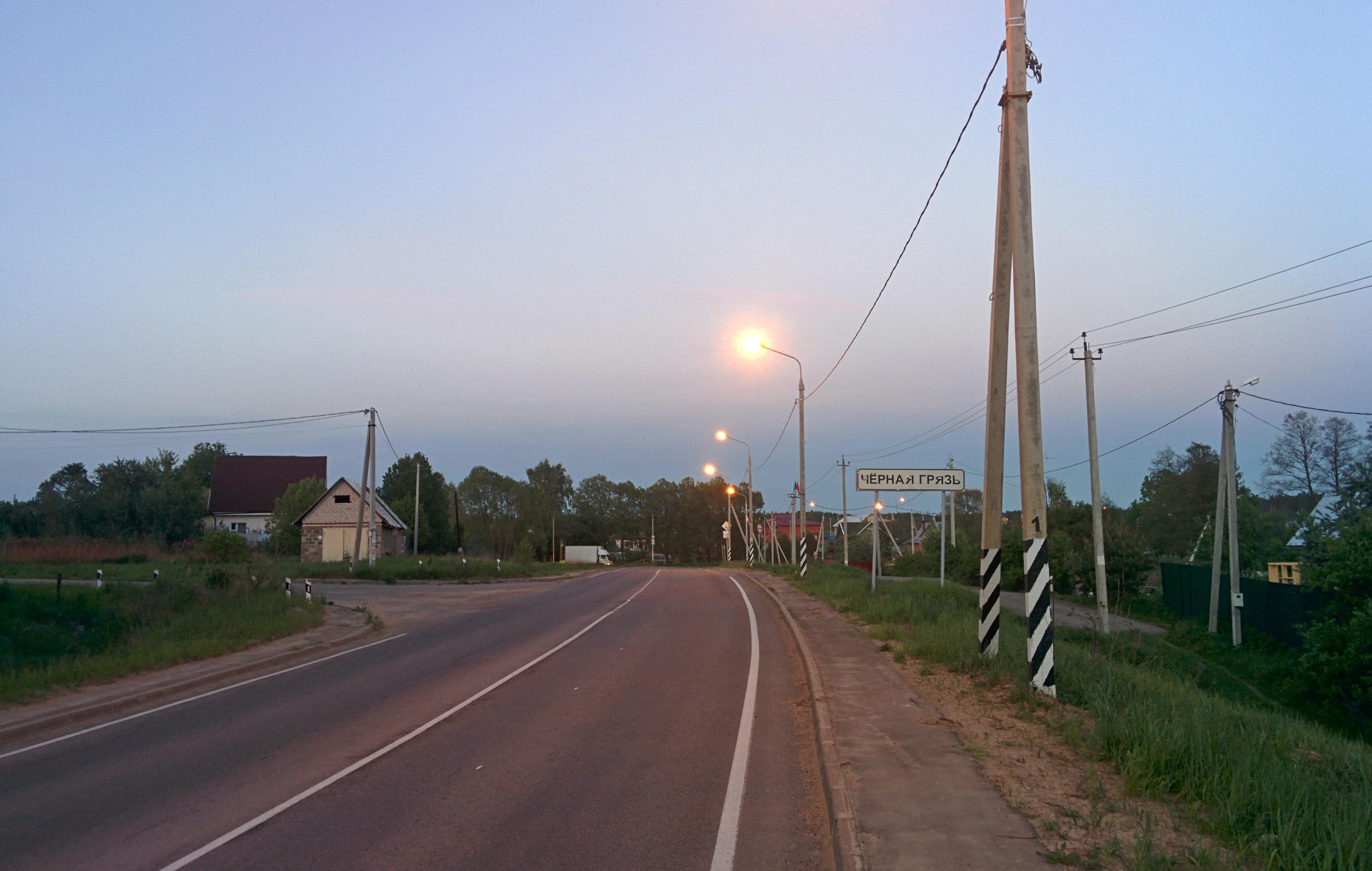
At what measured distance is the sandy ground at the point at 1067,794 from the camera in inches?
184

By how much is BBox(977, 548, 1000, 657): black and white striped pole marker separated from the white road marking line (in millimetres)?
10318

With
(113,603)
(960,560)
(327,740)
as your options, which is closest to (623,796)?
(327,740)

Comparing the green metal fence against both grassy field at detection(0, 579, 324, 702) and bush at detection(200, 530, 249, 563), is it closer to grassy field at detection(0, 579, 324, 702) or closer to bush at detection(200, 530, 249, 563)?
grassy field at detection(0, 579, 324, 702)

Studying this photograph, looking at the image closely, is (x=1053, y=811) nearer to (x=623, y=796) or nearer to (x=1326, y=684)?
(x=623, y=796)

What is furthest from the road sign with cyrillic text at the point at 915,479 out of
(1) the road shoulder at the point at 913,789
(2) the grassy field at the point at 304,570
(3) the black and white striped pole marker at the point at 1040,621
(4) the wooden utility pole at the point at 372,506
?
(4) the wooden utility pole at the point at 372,506

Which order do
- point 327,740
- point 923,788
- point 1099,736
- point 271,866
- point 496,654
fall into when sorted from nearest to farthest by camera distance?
point 271,866 < point 923,788 < point 1099,736 < point 327,740 < point 496,654

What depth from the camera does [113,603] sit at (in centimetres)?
1770

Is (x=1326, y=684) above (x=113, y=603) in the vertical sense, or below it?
below

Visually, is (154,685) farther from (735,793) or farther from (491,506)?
(491,506)

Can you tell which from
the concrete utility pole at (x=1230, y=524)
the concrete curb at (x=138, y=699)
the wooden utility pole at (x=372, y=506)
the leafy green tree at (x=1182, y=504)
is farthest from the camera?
the leafy green tree at (x=1182, y=504)

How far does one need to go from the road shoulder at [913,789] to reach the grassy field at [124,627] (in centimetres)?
1032

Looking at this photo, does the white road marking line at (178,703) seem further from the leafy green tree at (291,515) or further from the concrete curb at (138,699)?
the leafy green tree at (291,515)

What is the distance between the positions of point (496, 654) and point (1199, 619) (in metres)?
26.8

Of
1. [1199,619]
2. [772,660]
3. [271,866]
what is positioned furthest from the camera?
[1199,619]
